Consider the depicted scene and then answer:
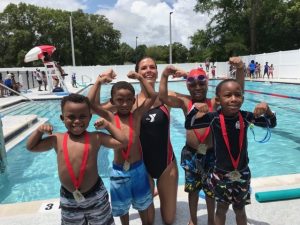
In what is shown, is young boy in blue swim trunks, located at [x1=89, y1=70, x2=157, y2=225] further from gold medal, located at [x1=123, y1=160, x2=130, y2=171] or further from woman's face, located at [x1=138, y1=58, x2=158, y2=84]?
woman's face, located at [x1=138, y1=58, x2=158, y2=84]

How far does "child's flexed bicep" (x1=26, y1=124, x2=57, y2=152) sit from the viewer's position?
255cm

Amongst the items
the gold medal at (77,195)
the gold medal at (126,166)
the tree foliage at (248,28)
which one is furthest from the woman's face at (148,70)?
the tree foliage at (248,28)

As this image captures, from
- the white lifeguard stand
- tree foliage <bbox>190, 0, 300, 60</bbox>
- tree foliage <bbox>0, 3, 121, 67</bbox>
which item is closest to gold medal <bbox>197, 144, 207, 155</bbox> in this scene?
the white lifeguard stand

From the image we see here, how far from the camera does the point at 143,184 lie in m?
3.02

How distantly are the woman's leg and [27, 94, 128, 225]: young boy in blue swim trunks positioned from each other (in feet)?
2.81

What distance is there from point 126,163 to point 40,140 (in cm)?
79

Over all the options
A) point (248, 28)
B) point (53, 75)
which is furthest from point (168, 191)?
point (248, 28)

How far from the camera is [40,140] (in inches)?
105

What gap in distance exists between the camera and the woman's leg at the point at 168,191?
3373 millimetres

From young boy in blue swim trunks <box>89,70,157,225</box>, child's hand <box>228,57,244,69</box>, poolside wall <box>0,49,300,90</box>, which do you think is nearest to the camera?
young boy in blue swim trunks <box>89,70,157,225</box>

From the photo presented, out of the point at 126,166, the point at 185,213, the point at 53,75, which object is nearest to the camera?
the point at 126,166

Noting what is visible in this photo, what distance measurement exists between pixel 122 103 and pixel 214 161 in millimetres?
1019

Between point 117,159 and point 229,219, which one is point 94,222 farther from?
point 229,219

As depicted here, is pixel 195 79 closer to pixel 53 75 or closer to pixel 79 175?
pixel 79 175
